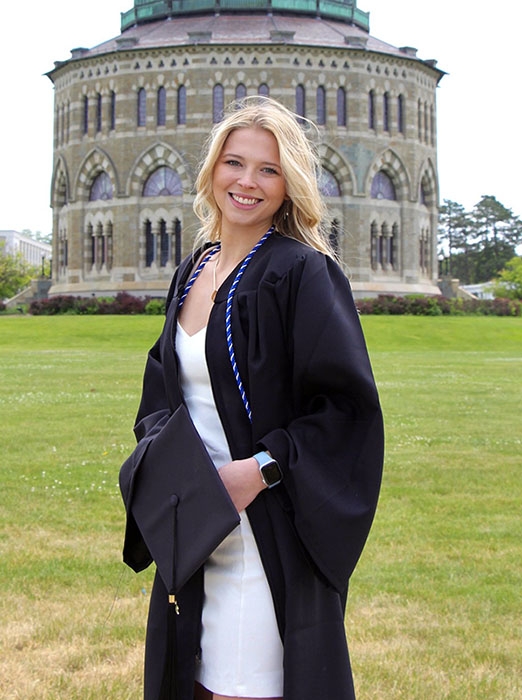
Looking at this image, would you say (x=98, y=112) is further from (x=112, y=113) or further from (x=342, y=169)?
(x=342, y=169)

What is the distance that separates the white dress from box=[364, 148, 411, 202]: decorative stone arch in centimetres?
5454

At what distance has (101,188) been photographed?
5797 cm

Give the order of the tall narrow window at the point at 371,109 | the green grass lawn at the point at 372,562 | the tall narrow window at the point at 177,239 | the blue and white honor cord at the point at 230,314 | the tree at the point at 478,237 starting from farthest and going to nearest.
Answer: the tree at the point at 478,237 < the tall narrow window at the point at 371,109 < the tall narrow window at the point at 177,239 < the green grass lawn at the point at 372,562 < the blue and white honor cord at the point at 230,314

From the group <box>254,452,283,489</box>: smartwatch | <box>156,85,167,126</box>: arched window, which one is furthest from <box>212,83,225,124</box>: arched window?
<box>254,452,283,489</box>: smartwatch

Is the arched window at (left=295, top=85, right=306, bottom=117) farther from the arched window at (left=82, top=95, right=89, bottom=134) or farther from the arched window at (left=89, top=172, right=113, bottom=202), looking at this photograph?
the arched window at (left=82, top=95, right=89, bottom=134)

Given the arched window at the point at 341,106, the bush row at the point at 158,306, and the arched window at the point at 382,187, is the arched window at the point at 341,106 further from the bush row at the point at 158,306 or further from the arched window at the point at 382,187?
the bush row at the point at 158,306

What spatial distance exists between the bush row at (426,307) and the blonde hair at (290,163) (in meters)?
42.1

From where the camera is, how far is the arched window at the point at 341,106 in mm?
54750

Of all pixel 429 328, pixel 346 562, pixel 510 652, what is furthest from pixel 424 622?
pixel 429 328

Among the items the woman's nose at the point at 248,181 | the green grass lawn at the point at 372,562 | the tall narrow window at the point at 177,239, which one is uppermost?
the tall narrow window at the point at 177,239

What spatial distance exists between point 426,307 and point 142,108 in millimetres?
22745

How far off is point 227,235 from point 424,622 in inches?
132

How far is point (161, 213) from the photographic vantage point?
5544cm

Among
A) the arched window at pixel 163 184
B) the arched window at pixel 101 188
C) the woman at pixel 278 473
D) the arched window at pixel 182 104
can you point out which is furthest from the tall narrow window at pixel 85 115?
the woman at pixel 278 473
